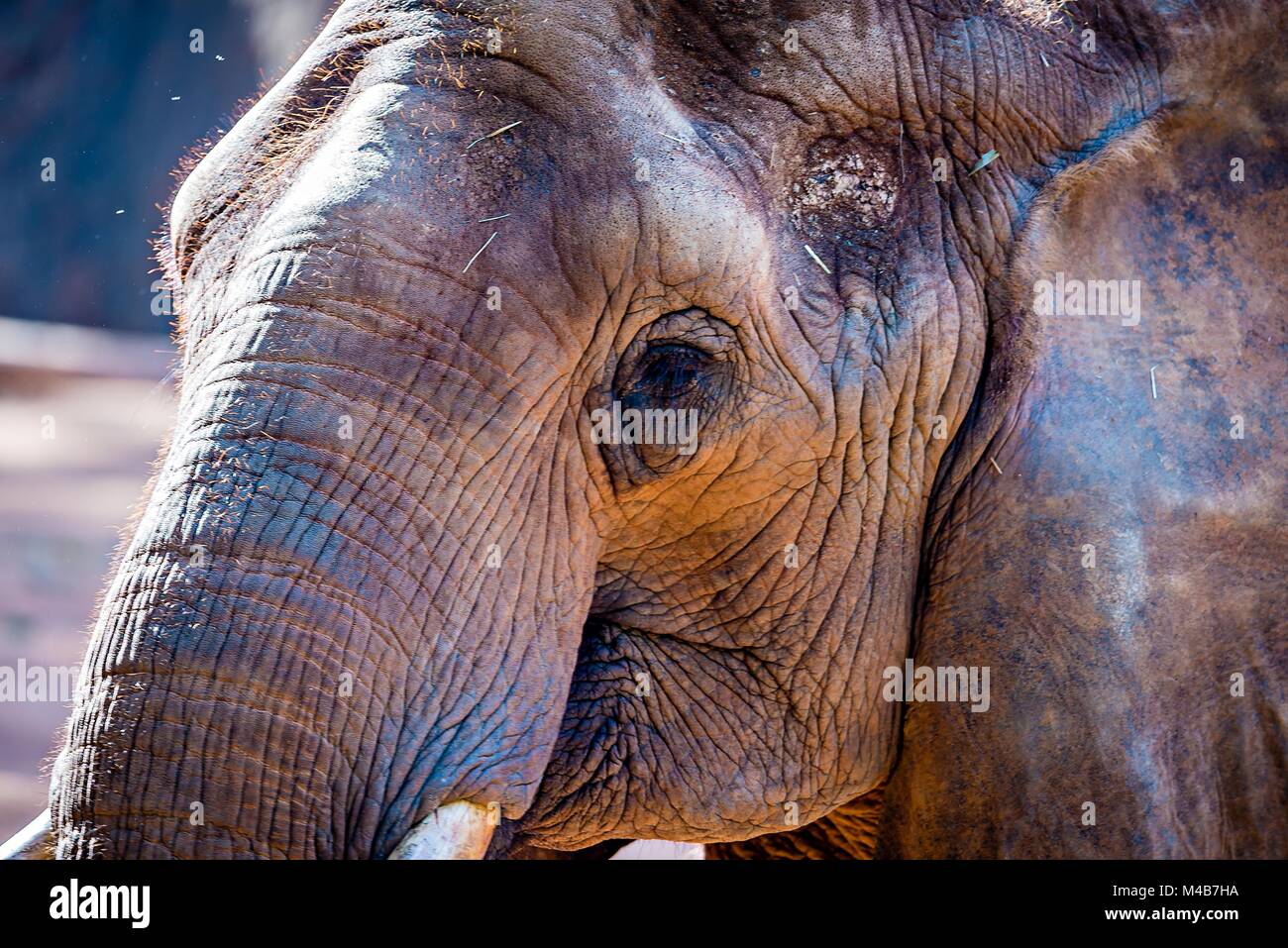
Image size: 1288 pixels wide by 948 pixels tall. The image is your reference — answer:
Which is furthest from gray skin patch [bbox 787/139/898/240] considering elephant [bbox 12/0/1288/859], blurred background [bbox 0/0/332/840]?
blurred background [bbox 0/0/332/840]

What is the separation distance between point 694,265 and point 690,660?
0.72 meters

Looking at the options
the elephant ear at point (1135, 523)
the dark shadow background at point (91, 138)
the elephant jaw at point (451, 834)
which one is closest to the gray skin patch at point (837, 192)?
the elephant ear at point (1135, 523)

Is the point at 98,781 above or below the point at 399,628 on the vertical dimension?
below

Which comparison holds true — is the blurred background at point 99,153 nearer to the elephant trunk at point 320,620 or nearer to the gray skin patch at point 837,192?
the gray skin patch at point 837,192

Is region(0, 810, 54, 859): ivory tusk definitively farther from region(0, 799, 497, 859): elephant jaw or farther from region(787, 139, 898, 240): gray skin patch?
region(787, 139, 898, 240): gray skin patch

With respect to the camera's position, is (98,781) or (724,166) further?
(724,166)

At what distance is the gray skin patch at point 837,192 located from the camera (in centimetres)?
268

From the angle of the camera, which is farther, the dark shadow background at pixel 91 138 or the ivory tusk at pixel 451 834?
the dark shadow background at pixel 91 138

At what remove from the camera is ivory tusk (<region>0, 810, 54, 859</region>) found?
259cm

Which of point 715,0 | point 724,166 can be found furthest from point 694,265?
point 715,0

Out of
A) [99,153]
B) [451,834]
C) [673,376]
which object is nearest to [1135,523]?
[673,376]
